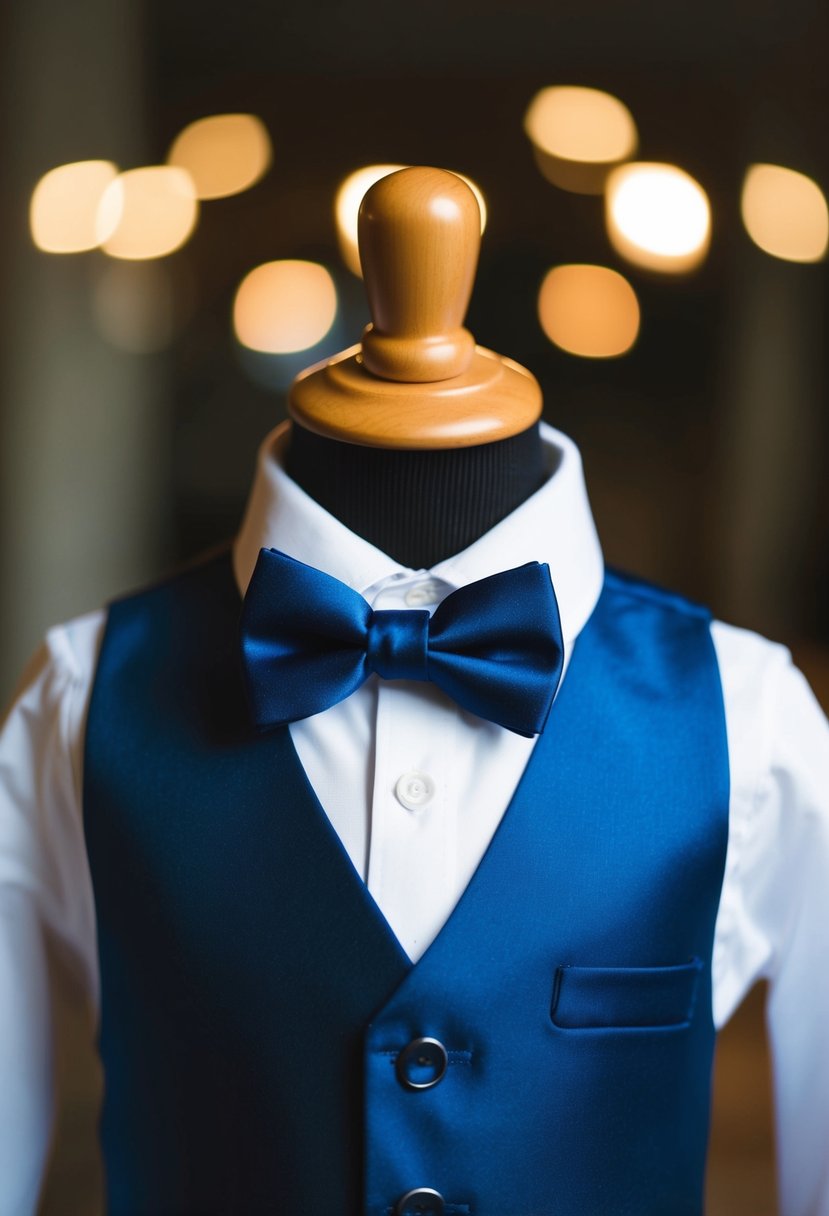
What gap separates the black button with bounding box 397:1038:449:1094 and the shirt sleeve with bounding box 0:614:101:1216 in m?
0.31

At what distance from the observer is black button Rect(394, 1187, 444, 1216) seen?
0.83 m

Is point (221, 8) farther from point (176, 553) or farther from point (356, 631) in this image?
point (356, 631)

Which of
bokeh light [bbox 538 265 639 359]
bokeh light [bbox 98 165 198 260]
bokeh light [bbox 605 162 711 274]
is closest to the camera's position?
bokeh light [bbox 98 165 198 260]

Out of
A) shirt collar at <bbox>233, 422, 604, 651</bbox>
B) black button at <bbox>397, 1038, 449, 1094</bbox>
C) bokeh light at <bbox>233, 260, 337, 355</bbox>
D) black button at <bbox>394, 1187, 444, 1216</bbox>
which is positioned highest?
shirt collar at <bbox>233, 422, 604, 651</bbox>

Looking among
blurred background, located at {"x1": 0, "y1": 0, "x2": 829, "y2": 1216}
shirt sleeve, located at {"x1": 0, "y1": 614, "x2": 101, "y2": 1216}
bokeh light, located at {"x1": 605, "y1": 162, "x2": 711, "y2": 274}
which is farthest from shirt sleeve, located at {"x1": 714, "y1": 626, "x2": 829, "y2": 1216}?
bokeh light, located at {"x1": 605, "y1": 162, "x2": 711, "y2": 274}

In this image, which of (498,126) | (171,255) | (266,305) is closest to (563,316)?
(498,126)

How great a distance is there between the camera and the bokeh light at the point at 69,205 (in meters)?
2.54

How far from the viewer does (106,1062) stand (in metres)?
0.96

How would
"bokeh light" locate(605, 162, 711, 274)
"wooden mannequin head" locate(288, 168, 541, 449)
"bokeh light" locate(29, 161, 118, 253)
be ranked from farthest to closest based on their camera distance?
"bokeh light" locate(605, 162, 711, 274) < "bokeh light" locate(29, 161, 118, 253) < "wooden mannequin head" locate(288, 168, 541, 449)

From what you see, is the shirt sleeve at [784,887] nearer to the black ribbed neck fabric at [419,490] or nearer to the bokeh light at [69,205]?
the black ribbed neck fabric at [419,490]

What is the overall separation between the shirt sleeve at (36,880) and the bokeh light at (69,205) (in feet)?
5.93

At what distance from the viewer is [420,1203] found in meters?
0.83

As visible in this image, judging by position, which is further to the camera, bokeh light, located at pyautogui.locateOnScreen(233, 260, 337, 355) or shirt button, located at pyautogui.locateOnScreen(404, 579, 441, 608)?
bokeh light, located at pyautogui.locateOnScreen(233, 260, 337, 355)

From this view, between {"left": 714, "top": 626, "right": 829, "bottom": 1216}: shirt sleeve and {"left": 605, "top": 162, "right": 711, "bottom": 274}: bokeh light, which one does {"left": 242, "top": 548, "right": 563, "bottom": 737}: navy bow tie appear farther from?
{"left": 605, "top": 162, "right": 711, "bottom": 274}: bokeh light
